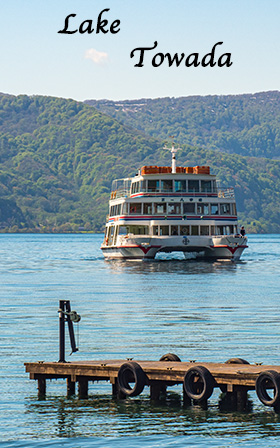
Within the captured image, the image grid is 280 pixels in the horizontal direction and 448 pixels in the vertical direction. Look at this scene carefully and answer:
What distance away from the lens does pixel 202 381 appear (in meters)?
20.9

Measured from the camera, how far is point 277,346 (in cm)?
2961

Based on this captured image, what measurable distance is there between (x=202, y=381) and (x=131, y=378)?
79.8 inches

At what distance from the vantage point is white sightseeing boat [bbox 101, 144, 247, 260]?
82.5m

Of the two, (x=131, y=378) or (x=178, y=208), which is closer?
(x=131, y=378)

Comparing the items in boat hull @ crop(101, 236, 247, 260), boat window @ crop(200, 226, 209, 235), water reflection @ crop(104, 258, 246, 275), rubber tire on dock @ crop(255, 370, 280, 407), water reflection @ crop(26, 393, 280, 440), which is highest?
boat window @ crop(200, 226, 209, 235)

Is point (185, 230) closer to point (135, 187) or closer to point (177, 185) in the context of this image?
point (177, 185)

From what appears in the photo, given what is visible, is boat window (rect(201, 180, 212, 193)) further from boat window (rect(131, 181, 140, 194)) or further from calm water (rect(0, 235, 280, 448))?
Answer: calm water (rect(0, 235, 280, 448))

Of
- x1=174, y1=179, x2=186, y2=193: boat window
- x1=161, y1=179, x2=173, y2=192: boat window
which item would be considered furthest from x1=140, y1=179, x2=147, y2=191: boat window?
x1=174, y1=179, x2=186, y2=193: boat window

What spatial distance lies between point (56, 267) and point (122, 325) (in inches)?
2046

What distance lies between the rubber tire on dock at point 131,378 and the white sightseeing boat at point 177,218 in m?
59.9

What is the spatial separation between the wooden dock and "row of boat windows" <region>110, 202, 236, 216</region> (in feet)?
202

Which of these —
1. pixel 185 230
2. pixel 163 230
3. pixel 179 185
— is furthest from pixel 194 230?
pixel 179 185

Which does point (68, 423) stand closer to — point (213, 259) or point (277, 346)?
point (277, 346)

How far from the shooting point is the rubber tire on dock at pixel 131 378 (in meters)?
21.4
